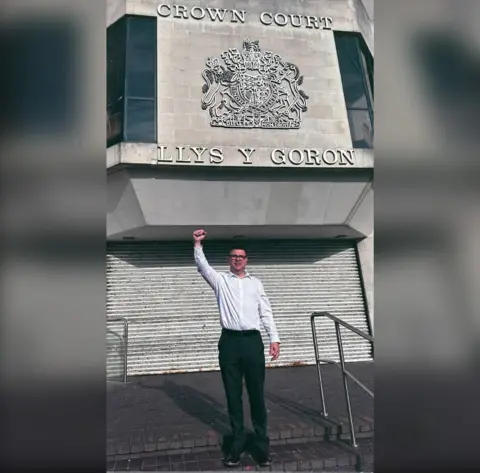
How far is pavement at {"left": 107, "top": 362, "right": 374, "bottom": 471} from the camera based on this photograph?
4.00 meters

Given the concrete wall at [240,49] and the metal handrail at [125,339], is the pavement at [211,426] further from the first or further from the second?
the concrete wall at [240,49]

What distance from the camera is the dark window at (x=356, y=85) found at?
305 inches

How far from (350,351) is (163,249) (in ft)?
12.9

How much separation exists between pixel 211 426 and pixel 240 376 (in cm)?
116

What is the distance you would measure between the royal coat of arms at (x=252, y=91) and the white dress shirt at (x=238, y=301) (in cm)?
399

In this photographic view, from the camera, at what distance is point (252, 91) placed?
24.2ft

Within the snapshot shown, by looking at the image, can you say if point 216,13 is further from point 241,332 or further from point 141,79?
point 241,332

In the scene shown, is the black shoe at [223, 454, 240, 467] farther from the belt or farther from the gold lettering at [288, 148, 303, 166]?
the gold lettering at [288, 148, 303, 166]
